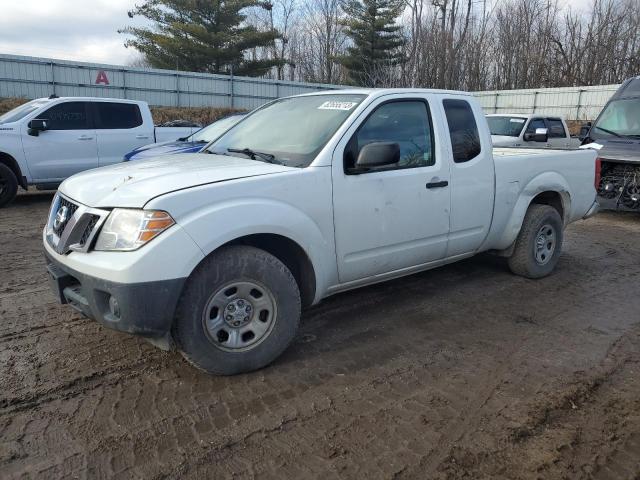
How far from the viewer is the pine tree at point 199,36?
105 feet

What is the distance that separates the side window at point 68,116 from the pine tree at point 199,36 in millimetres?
23174

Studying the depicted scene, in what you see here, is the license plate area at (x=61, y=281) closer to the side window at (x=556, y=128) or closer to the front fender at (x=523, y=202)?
the front fender at (x=523, y=202)

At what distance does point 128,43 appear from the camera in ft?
110

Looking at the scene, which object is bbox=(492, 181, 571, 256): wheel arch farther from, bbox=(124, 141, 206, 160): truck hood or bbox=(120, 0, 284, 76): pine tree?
bbox=(120, 0, 284, 76): pine tree

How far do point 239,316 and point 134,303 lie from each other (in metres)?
0.68

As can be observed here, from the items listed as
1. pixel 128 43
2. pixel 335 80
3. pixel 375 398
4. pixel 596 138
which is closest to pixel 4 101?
pixel 128 43

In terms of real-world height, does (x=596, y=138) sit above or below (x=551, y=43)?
below

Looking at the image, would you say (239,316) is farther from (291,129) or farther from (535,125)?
(535,125)

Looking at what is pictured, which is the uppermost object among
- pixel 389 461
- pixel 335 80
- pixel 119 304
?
pixel 335 80

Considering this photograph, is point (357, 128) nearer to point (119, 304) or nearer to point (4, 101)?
point (119, 304)

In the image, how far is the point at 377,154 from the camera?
141 inches

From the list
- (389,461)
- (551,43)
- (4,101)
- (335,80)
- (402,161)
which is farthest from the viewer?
(335,80)

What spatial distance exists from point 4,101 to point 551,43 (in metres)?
30.4

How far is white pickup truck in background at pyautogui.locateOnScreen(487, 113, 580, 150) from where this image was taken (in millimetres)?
11703
